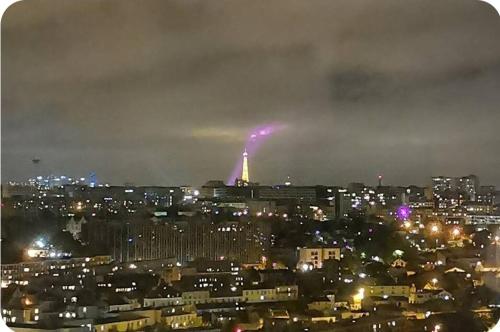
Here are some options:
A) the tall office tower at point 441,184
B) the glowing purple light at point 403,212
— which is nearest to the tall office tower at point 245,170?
the tall office tower at point 441,184

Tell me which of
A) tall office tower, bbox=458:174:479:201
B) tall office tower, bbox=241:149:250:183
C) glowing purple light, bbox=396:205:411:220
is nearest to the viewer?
tall office tower, bbox=241:149:250:183

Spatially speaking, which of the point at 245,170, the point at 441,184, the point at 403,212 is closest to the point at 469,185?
the point at 441,184

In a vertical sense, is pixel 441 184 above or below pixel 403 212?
above

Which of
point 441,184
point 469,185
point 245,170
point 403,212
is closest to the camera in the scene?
point 245,170

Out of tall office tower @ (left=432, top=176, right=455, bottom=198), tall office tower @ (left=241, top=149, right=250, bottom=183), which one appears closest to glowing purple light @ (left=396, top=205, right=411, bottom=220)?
tall office tower @ (left=432, top=176, right=455, bottom=198)

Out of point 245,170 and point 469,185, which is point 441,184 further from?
point 245,170

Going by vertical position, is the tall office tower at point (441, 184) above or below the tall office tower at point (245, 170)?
below

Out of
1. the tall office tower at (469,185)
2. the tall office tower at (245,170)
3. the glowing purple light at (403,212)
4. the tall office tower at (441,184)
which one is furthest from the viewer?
the glowing purple light at (403,212)

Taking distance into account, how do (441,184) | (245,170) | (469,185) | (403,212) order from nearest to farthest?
1. (245,170)
2. (469,185)
3. (441,184)
4. (403,212)

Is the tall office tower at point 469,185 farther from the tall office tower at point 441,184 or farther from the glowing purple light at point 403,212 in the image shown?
the glowing purple light at point 403,212

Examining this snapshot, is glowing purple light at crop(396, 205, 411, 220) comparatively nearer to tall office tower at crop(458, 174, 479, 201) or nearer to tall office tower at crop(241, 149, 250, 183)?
tall office tower at crop(458, 174, 479, 201)
